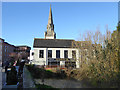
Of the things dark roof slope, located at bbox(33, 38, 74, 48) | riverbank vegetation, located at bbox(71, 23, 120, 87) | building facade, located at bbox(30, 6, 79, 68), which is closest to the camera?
riverbank vegetation, located at bbox(71, 23, 120, 87)

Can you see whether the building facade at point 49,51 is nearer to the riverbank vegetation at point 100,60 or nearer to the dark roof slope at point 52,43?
the dark roof slope at point 52,43

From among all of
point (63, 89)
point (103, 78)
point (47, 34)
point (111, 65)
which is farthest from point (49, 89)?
point (47, 34)

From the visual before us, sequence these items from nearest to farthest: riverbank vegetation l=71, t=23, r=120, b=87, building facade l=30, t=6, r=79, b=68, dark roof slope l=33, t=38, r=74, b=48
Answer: riverbank vegetation l=71, t=23, r=120, b=87, building facade l=30, t=6, r=79, b=68, dark roof slope l=33, t=38, r=74, b=48

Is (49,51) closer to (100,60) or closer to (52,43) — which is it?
(52,43)

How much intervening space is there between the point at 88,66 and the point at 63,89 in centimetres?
359

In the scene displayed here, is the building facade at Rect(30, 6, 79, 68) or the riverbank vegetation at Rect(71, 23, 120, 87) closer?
the riverbank vegetation at Rect(71, 23, 120, 87)

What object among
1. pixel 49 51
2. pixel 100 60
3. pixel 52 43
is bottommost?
pixel 100 60

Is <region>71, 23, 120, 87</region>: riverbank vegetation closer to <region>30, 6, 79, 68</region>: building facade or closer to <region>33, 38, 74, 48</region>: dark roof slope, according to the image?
<region>30, 6, 79, 68</region>: building facade

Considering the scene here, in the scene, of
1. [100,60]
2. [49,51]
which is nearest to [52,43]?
[49,51]

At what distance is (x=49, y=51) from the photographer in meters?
28.3

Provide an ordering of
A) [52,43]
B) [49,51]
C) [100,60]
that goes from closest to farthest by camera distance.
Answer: [100,60], [49,51], [52,43]

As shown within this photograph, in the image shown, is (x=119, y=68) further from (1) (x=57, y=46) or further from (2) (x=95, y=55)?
(1) (x=57, y=46)

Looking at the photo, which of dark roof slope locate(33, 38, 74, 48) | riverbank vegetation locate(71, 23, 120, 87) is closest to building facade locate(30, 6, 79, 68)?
dark roof slope locate(33, 38, 74, 48)

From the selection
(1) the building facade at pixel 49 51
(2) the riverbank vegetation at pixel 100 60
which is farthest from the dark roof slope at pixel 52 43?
(2) the riverbank vegetation at pixel 100 60
